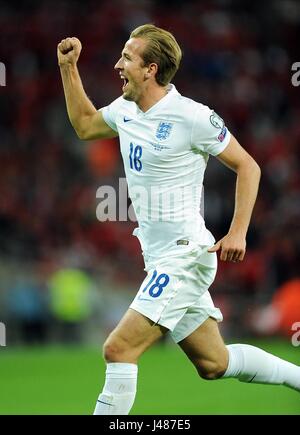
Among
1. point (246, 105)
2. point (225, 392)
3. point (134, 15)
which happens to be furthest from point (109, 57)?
point (225, 392)

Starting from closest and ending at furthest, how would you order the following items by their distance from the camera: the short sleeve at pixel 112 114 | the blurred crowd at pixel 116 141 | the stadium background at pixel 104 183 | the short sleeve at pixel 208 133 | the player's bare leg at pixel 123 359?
the player's bare leg at pixel 123 359
the short sleeve at pixel 208 133
the short sleeve at pixel 112 114
the stadium background at pixel 104 183
the blurred crowd at pixel 116 141

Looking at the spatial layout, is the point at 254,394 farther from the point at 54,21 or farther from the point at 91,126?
the point at 54,21

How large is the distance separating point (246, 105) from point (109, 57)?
2.30 m

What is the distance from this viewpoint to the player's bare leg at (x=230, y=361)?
5586 millimetres

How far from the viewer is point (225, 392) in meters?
9.09

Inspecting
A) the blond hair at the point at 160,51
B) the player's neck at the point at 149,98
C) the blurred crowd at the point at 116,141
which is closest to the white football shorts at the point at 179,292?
the player's neck at the point at 149,98

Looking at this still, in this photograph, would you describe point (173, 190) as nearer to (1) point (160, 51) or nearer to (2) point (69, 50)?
(1) point (160, 51)

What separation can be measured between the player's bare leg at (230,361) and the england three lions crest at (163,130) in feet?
3.27

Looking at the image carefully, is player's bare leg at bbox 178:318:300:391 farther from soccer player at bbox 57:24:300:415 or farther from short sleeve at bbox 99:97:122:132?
short sleeve at bbox 99:97:122:132

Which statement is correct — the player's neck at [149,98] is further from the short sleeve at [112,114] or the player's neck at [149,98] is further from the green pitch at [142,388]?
the green pitch at [142,388]

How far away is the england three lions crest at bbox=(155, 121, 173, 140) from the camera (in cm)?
545

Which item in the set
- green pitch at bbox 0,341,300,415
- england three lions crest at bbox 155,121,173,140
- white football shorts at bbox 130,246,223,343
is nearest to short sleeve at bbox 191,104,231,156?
england three lions crest at bbox 155,121,173,140

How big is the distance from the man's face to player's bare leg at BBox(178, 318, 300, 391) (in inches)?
49.5

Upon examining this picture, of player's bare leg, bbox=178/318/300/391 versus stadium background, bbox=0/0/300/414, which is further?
stadium background, bbox=0/0/300/414
